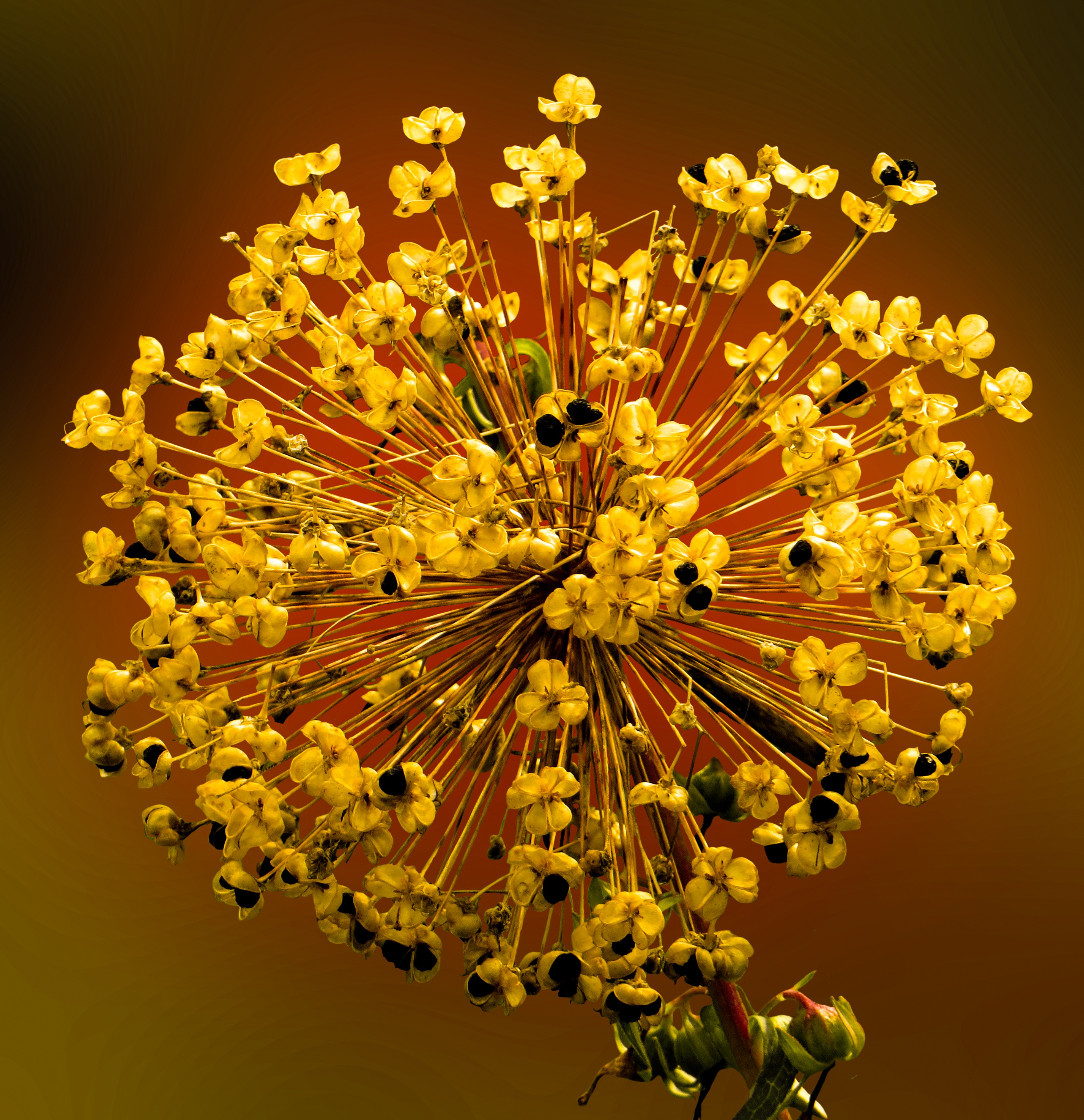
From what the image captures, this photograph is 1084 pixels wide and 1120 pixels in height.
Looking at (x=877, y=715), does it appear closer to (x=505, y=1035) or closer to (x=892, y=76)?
(x=505, y=1035)

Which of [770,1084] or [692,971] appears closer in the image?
[692,971]

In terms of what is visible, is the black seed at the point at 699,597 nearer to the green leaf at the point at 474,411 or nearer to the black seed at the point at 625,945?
the black seed at the point at 625,945

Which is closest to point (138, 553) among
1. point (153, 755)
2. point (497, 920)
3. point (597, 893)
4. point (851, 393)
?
point (153, 755)

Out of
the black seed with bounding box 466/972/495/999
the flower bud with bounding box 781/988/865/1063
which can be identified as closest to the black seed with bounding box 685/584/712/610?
the black seed with bounding box 466/972/495/999

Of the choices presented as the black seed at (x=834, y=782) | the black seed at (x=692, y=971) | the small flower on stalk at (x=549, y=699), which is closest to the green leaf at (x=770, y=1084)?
the black seed at (x=692, y=971)

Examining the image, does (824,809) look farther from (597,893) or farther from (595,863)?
(597,893)

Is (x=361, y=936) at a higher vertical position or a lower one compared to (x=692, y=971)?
lower
